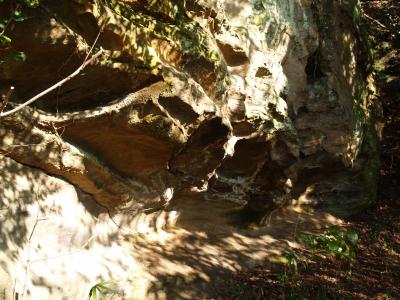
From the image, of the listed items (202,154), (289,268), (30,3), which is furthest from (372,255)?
(30,3)

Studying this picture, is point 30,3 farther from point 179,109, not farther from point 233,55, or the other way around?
point 233,55

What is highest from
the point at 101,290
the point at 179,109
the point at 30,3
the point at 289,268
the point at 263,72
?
the point at 263,72

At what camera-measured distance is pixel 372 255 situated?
Result: 29.9 ft

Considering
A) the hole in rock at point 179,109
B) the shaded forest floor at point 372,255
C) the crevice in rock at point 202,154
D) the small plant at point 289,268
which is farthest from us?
the small plant at point 289,268

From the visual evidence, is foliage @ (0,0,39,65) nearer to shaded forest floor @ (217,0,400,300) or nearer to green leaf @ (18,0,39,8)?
green leaf @ (18,0,39,8)

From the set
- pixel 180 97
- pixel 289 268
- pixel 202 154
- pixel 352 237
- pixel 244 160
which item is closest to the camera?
pixel 180 97

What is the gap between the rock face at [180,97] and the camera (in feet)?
15.5

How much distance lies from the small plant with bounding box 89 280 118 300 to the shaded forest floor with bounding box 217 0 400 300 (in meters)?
1.74

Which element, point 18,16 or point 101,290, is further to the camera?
point 101,290

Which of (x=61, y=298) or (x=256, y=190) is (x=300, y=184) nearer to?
(x=256, y=190)

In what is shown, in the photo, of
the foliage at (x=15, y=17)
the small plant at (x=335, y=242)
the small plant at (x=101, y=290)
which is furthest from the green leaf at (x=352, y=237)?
the foliage at (x=15, y=17)

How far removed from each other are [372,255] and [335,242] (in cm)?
103

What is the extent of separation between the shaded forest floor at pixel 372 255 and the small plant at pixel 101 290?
174cm

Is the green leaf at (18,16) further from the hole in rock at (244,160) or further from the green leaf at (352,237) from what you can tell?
the green leaf at (352,237)
